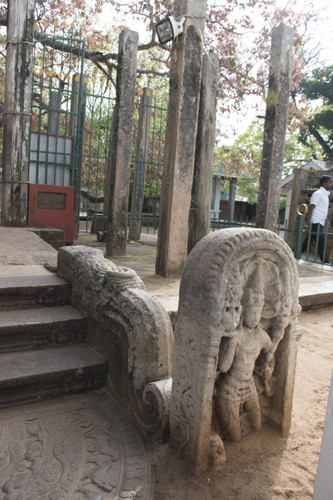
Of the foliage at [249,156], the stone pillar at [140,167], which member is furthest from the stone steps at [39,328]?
the foliage at [249,156]

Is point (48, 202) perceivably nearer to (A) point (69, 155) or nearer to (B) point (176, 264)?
(A) point (69, 155)

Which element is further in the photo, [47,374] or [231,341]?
[47,374]

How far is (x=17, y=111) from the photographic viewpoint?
6.24 metres

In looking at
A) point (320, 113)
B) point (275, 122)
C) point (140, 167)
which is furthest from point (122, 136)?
point (320, 113)

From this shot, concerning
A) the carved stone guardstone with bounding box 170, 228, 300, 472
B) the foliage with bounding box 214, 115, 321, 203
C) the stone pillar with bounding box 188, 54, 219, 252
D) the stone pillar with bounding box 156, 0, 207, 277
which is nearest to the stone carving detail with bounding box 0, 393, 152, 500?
the carved stone guardstone with bounding box 170, 228, 300, 472

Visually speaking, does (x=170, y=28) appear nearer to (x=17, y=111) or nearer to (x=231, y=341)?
(x=17, y=111)

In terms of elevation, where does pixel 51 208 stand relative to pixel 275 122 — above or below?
below

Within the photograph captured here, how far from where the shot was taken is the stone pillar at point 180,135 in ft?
16.4

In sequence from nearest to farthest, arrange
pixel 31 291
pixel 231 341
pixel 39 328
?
pixel 231 341, pixel 39 328, pixel 31 291

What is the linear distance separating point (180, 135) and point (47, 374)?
3.54 meters

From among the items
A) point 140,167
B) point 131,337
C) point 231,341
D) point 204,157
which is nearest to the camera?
point 231,341

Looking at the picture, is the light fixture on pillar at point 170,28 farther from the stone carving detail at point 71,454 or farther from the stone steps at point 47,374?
the stone carving detail at point 71,454

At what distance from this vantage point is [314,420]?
264 centimetres

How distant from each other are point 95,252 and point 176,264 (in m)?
1.91
